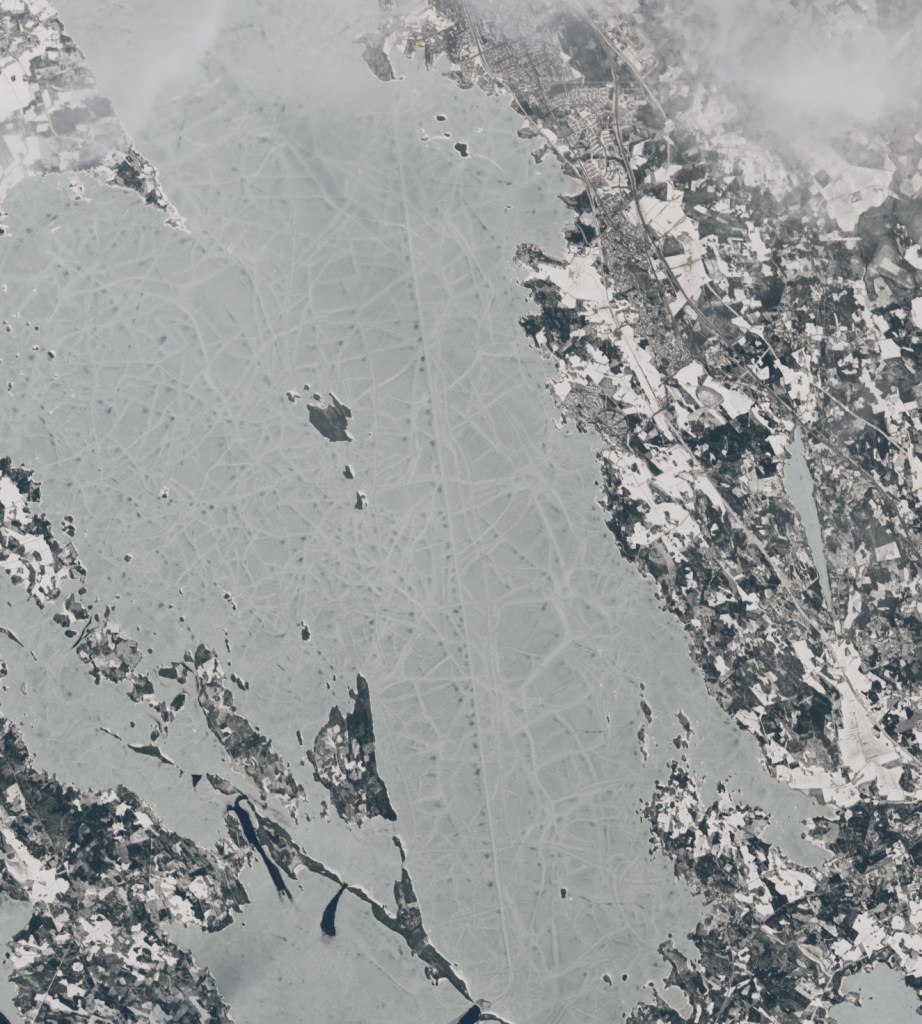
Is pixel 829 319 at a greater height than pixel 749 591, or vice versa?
pixel 829 319

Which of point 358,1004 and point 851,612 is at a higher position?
point 851,612

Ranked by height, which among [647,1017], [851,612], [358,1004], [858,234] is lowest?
[358,1004]

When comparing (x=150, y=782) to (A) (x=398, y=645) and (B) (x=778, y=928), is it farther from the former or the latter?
(B) (x=778, y=928)

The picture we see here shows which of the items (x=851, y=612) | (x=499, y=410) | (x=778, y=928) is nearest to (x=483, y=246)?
(x=499, y=410)

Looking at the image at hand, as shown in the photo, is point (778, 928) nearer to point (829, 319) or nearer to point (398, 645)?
point (398, 645)

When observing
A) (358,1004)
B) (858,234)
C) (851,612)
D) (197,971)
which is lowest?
(197,971)

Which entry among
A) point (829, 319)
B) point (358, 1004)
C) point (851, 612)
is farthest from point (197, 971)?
point (829, 319)
